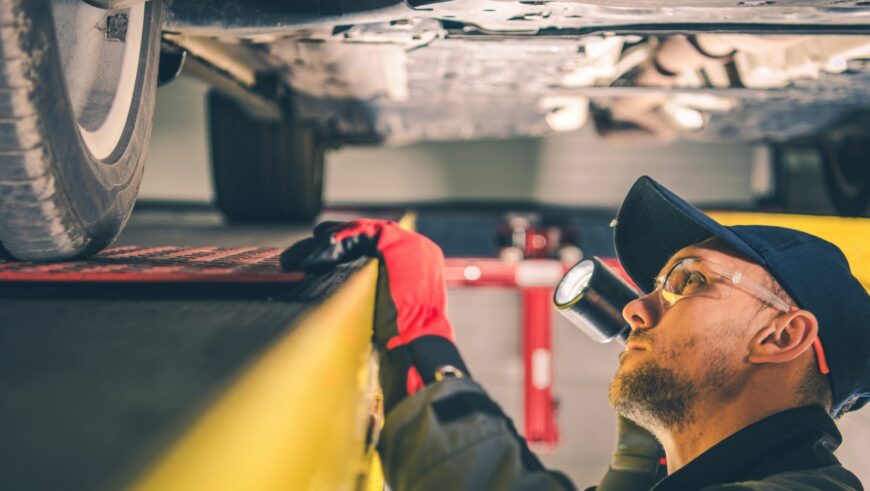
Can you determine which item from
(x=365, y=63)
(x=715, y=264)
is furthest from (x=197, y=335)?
(x=365, y=63)

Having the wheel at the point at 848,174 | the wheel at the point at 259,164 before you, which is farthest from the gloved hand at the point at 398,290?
the wheel at the point at 848,174

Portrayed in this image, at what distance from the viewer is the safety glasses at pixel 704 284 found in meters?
1.00

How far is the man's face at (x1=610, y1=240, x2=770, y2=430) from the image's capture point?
38.3 inches

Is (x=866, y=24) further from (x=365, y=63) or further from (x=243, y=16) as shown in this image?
(x=243, y=16)

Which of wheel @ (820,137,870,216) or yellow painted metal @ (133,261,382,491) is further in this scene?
wheel @ (820,137,870,216)

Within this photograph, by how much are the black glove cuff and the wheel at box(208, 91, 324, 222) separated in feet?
3.43

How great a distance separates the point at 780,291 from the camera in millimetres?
990

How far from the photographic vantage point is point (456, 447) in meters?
0.91

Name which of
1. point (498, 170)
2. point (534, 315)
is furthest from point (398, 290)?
point (498, 170)

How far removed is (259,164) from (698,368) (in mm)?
1472

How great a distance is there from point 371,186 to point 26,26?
252 cm

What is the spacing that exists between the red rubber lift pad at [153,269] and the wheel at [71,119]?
27 mm

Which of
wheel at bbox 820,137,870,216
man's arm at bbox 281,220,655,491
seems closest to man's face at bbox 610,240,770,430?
man's arm at bbox 281,220,655,491

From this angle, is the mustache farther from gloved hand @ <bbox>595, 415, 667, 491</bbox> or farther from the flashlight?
gloved hand @ <bbox>595, 415, 667, 491</bbox>
